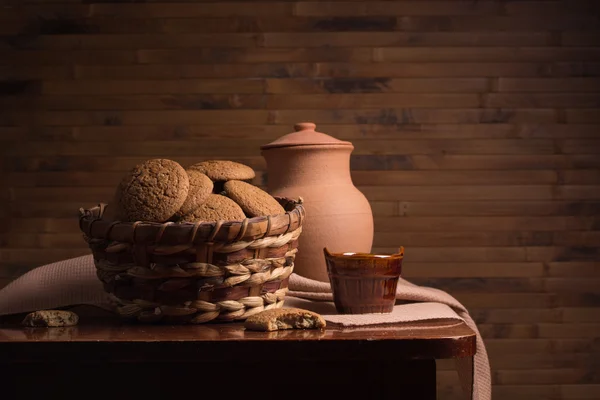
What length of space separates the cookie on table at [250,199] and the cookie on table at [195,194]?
2.1 inches

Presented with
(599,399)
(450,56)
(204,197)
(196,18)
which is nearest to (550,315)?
(599,399)

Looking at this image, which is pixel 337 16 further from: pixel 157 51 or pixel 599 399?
pixel 599 399

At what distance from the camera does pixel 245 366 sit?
1.13m

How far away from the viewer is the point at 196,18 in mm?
2924

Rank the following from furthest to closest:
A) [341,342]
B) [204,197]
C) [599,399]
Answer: [599,399]
[204,197]
[341,342]

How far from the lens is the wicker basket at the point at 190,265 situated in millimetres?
1169

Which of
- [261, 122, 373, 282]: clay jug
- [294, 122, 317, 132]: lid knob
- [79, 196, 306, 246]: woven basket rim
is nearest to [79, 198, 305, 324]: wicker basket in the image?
[79, 196, 306, 246]: woven basket rim

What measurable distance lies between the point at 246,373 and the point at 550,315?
2.05m

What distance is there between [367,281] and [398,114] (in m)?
1.70

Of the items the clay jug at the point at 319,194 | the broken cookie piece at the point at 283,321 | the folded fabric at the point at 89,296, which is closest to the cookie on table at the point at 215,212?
the broken cookie piece at the point at 283,321

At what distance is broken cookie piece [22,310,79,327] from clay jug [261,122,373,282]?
0.55 metres

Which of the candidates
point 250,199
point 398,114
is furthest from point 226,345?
point 398,114

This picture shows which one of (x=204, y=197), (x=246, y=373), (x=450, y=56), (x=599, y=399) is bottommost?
(x=599, y=399)

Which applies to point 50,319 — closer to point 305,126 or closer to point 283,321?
point 283,321
